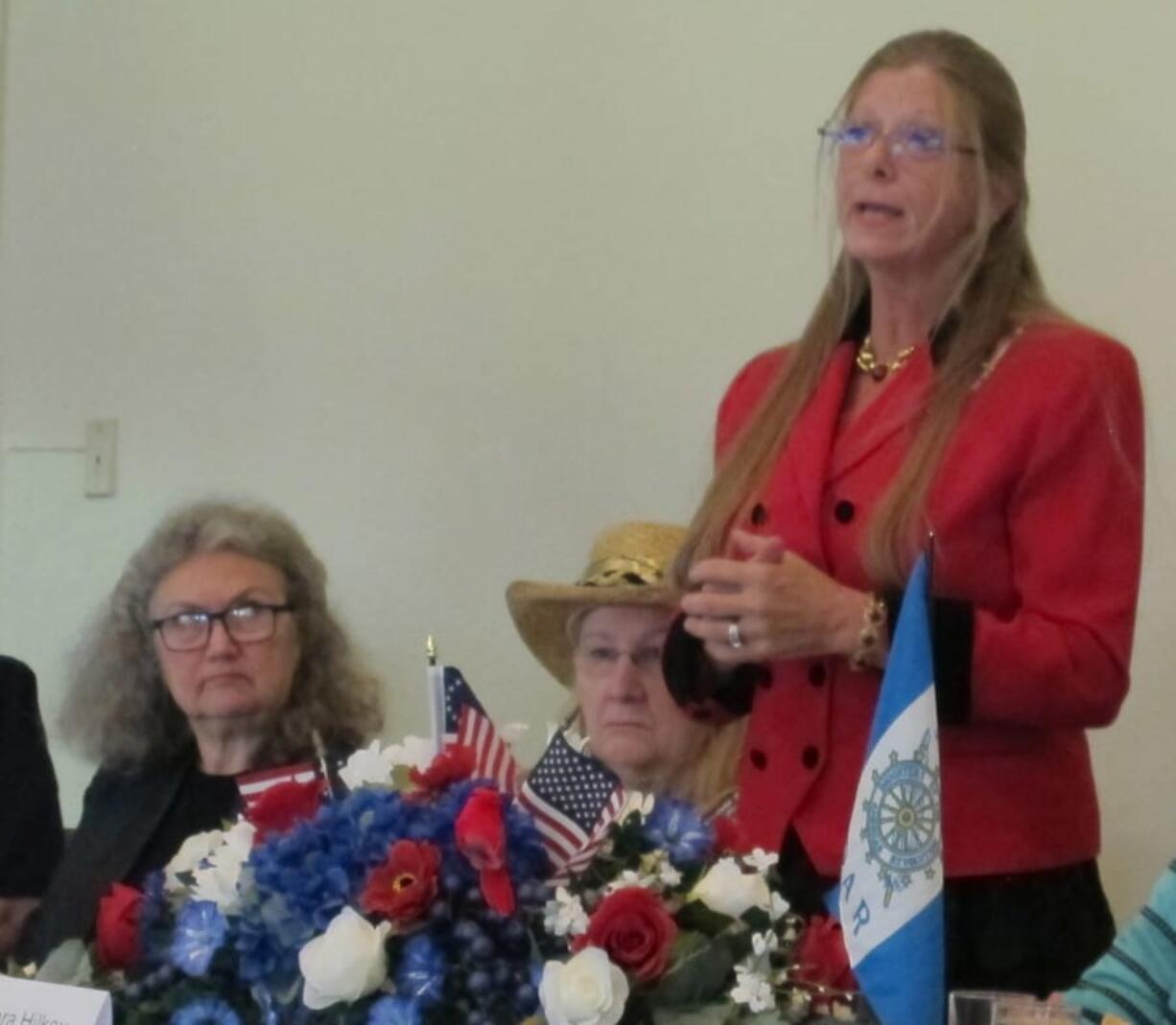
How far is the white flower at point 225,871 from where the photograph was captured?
1.05 metres

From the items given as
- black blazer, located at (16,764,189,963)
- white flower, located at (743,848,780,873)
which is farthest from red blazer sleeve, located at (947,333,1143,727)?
black blazer, located at (16,764,189,963)

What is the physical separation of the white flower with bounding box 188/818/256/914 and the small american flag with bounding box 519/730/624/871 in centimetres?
17

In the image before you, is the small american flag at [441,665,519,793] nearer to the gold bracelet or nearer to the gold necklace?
the gold bracelet

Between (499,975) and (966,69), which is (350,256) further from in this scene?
(499,975)

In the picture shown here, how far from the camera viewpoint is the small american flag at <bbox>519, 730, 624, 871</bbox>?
107 centimetres

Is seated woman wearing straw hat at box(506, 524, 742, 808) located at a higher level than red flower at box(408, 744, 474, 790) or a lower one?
lower

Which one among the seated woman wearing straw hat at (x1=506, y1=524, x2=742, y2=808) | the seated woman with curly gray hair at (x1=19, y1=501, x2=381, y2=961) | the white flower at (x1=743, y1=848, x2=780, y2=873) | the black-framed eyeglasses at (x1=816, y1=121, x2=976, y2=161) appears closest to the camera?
the white flower at (x1=743, y1=848, x2=780, y2=873)

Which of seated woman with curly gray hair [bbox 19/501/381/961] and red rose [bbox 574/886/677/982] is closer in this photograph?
red rose [bbox 574/886/677/982]

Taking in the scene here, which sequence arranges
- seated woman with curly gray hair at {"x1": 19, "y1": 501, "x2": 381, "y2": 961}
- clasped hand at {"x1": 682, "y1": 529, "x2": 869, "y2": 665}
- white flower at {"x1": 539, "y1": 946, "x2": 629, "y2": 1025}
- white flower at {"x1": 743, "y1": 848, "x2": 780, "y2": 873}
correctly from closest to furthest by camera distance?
white flower at {"x1": 539, "y1": 946, "x2": 629, "y2": 1025} → white flower at {"x1": 743, "y1": 848, "x2": 780, "y2": 873} → clasped hand at {"x1": 682, "y1": 529, "x2": 869, "y2": 665} → seated woman with curly gray hair at {"x1": 19, "y1": 501, "x2": 381, "y2": 961}

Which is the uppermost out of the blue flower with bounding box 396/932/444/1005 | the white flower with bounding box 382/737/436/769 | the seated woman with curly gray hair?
the white flower with bounding box 382/737/436/769

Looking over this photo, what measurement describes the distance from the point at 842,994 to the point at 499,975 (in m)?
0.21

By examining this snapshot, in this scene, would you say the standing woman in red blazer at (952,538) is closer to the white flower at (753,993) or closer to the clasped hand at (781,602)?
the clasped hand at (781,602)

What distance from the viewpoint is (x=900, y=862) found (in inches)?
43.0

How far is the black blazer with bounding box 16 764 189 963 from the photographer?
6.34ft
